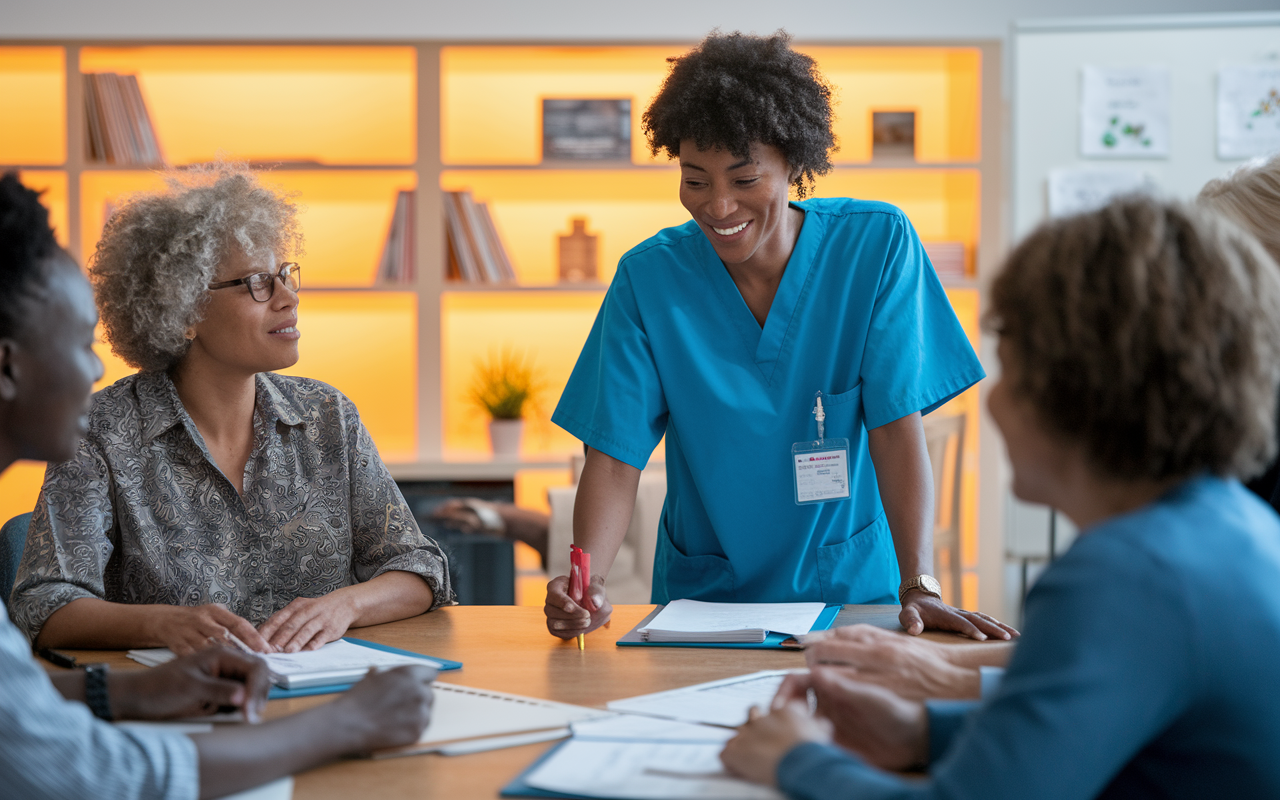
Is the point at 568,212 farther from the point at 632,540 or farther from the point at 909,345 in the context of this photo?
the point at 909,345

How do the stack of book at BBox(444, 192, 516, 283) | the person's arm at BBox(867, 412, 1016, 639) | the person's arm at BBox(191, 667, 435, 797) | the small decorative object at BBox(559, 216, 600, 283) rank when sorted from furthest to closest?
the small decorative object at BBox(559, 216, 600, 283) < the stack of book at BBox(444, 192, 516, 283) < the person's arm at BBox(867, 412, 1016, 639) < the person's arm at BBox(191, 667, 435, 797)

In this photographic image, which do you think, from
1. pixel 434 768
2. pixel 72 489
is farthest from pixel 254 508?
pixel 434 768

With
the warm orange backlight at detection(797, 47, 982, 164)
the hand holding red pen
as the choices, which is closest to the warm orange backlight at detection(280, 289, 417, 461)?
the warm orange backlight at detection(797, 47, 982, 164)

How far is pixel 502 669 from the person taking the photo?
4.23 ft

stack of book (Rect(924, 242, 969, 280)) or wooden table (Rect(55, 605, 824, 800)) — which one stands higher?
stack of book (Rect(924, 242, 969, 280))

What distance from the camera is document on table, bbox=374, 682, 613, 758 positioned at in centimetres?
101

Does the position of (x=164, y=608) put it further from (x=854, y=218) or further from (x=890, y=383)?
(x=854, y=218)

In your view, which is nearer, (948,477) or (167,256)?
(167,256)

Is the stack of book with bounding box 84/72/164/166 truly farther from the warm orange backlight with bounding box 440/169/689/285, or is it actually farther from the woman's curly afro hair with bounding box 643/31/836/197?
the woman's curly afro hair with bounding box 643/31/836/197

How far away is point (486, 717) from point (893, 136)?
3.33 m

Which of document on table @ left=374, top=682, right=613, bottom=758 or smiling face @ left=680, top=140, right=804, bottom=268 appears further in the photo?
→ smiling face @ left=680, top=140, right=804, bottom=268

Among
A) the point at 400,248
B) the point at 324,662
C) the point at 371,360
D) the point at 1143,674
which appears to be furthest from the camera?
the point at 371,360

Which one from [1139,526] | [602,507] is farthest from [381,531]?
[1139,526]

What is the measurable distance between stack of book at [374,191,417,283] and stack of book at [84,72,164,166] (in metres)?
0.90
